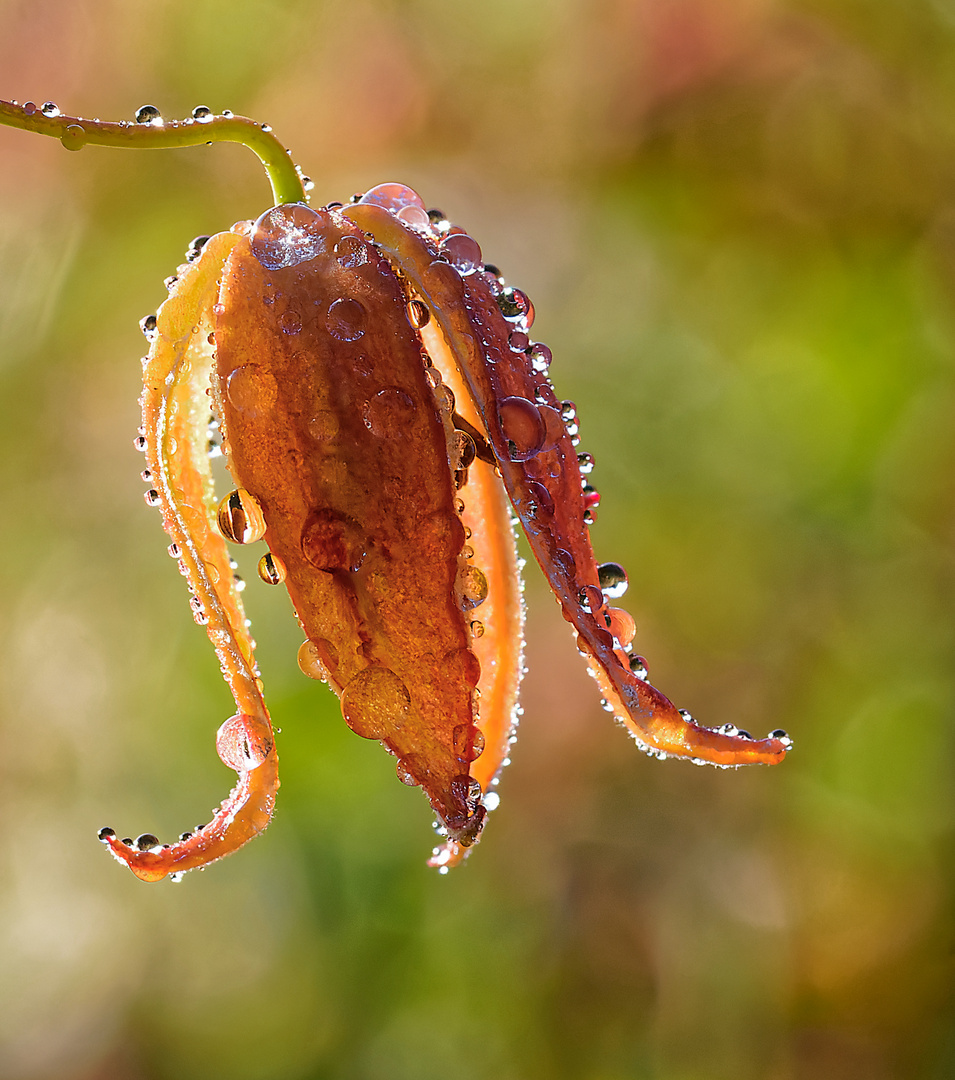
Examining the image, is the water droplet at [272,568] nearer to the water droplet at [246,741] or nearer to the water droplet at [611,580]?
the water droplet at [246,741]

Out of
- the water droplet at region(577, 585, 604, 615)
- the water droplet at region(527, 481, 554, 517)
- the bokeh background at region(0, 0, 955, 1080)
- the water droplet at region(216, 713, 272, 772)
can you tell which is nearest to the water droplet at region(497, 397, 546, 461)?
the water droplet at region(527, 481, 554, 517)

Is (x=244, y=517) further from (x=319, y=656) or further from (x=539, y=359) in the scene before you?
(x=539, y=359)

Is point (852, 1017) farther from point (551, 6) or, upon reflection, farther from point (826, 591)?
point (551, 6)

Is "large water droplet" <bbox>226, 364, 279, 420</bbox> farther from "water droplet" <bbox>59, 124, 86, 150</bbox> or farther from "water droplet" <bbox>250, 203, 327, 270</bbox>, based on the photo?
"water droplet" <bbox>59, 124, 86, 150</bbox>

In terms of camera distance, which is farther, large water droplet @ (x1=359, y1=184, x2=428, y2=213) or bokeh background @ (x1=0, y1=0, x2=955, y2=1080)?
bokeh background @ (x1=0, y1=0, x2=955, y2=1080)

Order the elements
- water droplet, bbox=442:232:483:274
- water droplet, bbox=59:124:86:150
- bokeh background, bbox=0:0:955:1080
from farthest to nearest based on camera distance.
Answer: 1. bokeh background, bbox=0:0:955:1080
2. water droplet, bbox=442:232:483:274
3. water droplet, bbox=59:124:86:150

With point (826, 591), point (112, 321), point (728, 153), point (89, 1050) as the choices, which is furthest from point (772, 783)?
point (112, 321)
